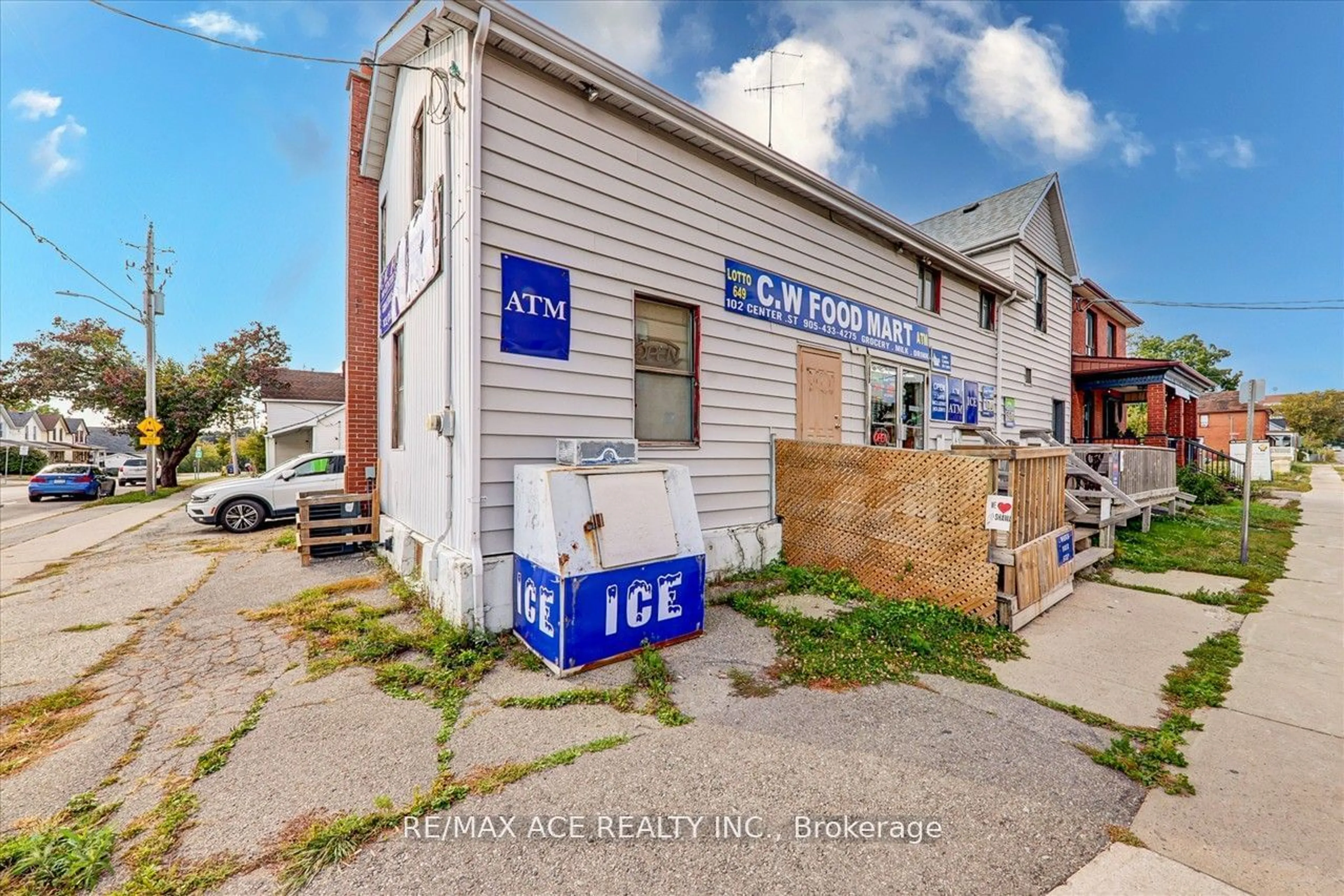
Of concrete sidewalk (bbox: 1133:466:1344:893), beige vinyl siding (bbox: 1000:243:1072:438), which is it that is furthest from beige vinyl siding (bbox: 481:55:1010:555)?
beige vinyl siding (bbox: 1000:243:1072:438)

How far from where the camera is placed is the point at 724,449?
244 inches

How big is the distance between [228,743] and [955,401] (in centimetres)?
1089

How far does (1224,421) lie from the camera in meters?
38.5

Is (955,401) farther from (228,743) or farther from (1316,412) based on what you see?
(1316,412)

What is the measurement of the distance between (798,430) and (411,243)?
5.30 meters

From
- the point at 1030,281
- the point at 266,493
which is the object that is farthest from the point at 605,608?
the point at 1030,281

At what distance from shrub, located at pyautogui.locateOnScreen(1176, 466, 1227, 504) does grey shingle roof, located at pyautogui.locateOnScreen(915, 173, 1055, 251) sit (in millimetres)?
7528

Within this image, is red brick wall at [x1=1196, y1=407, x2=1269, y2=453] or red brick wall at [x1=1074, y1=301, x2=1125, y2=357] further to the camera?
red brick wall at [x1=1196, y1=407, x2=1269, y2=453]

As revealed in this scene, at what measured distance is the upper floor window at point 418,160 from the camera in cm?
589

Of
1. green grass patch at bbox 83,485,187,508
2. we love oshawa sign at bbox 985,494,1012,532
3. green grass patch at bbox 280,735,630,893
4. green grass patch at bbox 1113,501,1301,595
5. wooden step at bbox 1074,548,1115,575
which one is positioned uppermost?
we love oshawa sign at bbox 985,494,1012,532

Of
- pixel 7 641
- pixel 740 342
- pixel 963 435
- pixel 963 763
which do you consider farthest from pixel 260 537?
pixel 963 435

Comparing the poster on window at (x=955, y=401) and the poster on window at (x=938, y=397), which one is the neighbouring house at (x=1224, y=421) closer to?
the poster on window at (x=955, y=401)

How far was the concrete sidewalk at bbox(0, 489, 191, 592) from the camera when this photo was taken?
7484 millimetres

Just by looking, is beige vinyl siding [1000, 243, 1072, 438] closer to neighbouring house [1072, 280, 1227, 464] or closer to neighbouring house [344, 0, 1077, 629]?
neighbouring house [1072, 280, 1227, 464]
